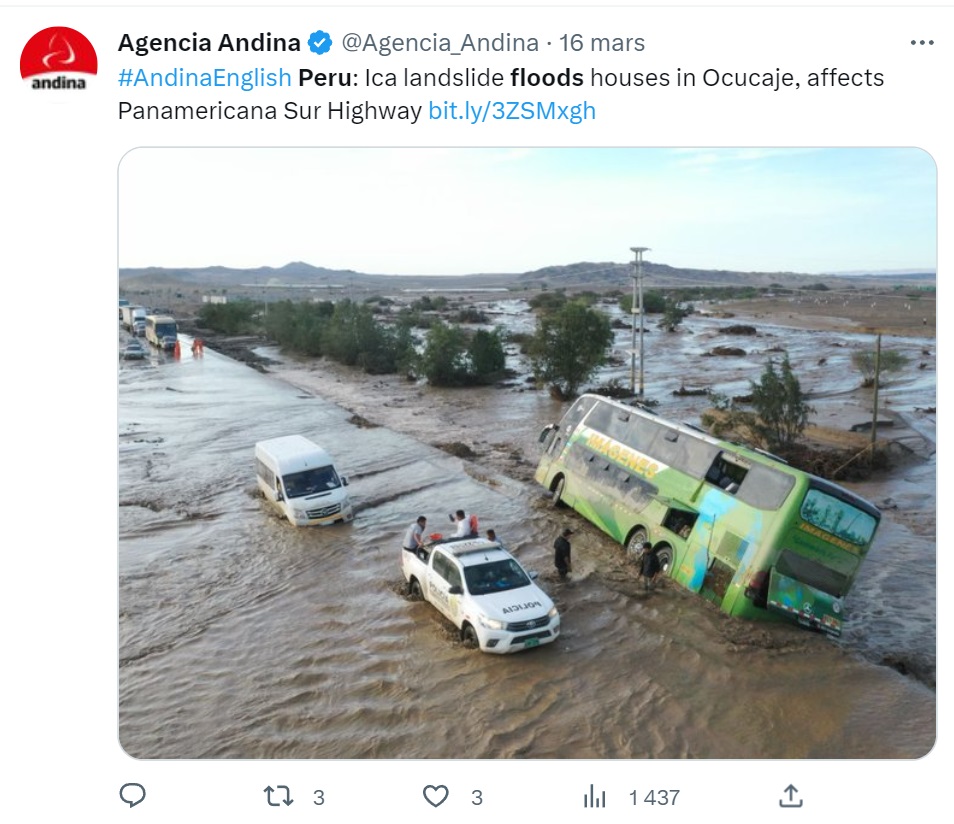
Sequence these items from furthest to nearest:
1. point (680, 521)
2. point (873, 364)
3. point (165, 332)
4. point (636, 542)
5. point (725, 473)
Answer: point (165, 332) → point (873, 364) → point (636, 542) → point (680, 521) → point (725, 473)

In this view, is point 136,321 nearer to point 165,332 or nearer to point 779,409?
point 165,332

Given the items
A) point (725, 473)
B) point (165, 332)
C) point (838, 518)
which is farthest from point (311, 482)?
point (165, 332)

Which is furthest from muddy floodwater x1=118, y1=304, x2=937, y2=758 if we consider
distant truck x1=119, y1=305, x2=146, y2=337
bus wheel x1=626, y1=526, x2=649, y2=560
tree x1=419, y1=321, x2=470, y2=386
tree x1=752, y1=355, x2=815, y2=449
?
distant truck x1=119, y1=305, x2=146, y2=337

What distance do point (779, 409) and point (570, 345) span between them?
12.1 m

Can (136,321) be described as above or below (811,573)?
above

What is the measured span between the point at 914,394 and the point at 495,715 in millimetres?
31225

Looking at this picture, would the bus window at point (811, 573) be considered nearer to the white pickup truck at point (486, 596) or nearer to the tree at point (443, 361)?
the white pickup truck at point (486, 596)

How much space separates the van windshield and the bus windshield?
34.9 feet

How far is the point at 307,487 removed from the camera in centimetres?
1786

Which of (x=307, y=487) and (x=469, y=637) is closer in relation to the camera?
(x=469, y=637)
